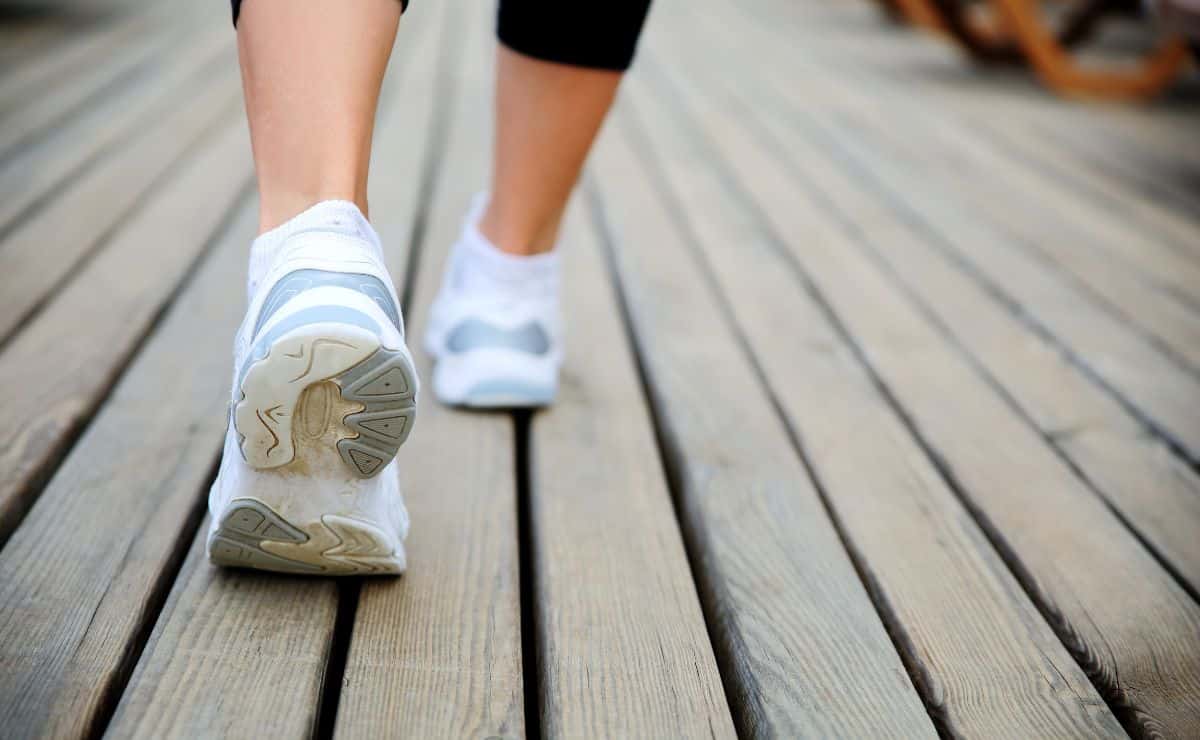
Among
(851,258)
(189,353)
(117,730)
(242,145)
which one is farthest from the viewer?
(242,145)

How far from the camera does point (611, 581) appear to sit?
2.55 feet

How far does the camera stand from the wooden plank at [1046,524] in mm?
737

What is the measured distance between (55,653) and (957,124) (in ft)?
8.19

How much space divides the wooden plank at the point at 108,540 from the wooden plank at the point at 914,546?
0.42m

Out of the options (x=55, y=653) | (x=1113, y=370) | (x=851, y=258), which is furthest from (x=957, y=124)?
(x=55, y=653)

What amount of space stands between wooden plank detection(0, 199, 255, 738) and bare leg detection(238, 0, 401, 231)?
0.26 metres

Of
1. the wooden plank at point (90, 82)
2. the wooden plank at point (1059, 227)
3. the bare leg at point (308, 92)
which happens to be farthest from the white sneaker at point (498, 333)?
the wooden plank at point (90, 82)

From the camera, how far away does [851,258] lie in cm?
157

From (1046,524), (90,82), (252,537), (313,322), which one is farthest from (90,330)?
(90,82)

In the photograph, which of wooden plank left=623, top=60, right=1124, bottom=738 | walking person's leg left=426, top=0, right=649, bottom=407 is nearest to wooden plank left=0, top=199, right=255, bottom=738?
walking person's leg left=426, top=0, right=649, bottom=407

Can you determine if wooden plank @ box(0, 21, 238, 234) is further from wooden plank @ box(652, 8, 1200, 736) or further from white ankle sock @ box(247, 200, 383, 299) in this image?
wooden plank @ box(652, 8, 1200, 736)

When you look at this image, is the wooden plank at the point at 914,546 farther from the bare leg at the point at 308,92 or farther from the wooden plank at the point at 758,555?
the bare leg at the point at 308,92

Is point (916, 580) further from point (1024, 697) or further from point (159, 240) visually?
point (159, 240)

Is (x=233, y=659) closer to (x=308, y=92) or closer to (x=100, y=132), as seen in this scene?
(x=308, y=92)
